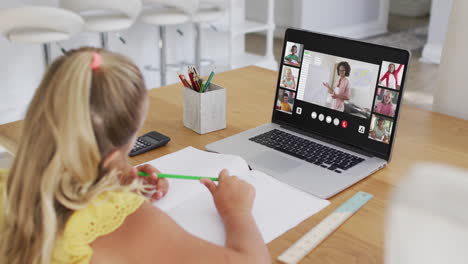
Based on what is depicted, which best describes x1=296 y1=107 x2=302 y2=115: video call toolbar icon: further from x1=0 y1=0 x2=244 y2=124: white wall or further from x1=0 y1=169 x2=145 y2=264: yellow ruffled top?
x1=0 y1=0 x2=244 y2=124: white wall

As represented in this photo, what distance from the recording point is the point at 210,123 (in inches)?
52.9

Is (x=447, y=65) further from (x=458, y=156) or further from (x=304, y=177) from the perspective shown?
(x=304, y=177)

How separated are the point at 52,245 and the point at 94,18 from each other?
255 centimetres

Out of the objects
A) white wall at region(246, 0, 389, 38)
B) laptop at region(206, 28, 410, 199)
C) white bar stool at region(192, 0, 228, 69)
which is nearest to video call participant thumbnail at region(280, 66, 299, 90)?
laptop at region(206, 28, 410, 199)

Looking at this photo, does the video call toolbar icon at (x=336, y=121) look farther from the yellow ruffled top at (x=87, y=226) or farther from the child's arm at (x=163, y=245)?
the yellow ruffled top at (x=87, y=226)

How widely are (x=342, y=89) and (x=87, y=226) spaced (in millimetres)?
696

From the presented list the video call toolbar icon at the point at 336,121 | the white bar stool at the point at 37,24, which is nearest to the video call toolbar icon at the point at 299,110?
the video call toolbar icon at the point at 336,121

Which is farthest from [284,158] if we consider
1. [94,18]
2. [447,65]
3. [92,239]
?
[94,18]

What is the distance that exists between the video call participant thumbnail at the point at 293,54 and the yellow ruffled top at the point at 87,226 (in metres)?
0.67

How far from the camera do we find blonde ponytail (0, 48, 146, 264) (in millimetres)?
680

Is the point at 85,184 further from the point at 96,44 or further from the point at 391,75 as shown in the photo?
the point at 96,44

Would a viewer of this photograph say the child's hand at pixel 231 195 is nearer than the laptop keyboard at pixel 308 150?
Yes

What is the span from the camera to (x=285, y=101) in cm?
133

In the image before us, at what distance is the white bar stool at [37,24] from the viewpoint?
8.45 feet
